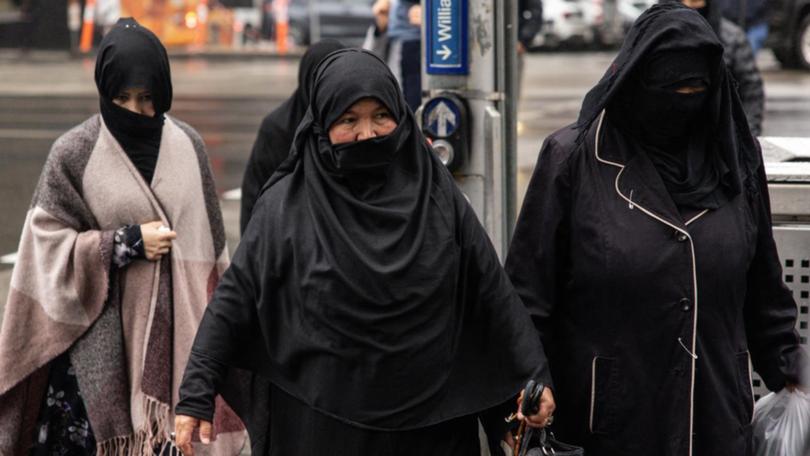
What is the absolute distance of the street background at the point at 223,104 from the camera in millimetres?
11970

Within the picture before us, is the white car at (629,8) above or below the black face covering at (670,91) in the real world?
above

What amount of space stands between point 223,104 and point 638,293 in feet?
50.0

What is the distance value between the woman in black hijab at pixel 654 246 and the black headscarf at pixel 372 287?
0.57 feet

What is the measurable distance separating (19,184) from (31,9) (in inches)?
724

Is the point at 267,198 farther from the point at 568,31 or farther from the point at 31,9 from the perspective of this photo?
the point at 31,9

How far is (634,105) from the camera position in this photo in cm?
339

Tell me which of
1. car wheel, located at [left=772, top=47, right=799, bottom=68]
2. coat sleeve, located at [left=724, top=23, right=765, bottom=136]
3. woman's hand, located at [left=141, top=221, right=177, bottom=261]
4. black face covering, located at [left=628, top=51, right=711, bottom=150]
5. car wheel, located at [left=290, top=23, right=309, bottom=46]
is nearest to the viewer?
black face covering, located at [left=628, top=51, right=711, bottom=150]

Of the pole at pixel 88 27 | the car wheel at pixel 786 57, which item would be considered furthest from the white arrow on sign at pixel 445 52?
the pole at pixel 88 27

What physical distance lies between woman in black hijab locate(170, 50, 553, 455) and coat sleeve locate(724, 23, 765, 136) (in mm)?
3609

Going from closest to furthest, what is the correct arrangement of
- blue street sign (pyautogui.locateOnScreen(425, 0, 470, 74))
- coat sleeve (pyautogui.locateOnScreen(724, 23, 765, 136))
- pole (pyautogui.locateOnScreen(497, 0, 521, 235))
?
1. blue street sign (pyautogui.locateOnScreen(425, 0, 470, 74))
2. pole (pyautogui.locateOnScreen(497, 0, 521, 235))
3. coat sleeve (pyautogui.locateOnScreen(724, 23, 765, 136))

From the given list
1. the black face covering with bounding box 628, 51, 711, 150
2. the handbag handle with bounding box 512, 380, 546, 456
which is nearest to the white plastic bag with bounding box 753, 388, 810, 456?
the handbag handle with bounding box 512, 380, 546, 456

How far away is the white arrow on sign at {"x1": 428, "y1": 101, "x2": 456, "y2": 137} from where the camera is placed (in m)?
5.34

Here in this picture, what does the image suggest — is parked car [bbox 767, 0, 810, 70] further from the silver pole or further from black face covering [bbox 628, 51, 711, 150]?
black face covering [bbox 628, 51, 711, 150]

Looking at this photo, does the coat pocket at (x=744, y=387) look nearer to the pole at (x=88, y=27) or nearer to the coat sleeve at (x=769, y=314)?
the coat sleeve at (x=769, y=314)
